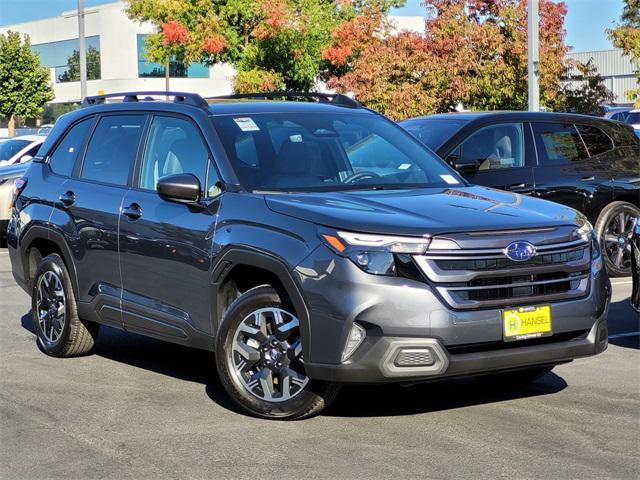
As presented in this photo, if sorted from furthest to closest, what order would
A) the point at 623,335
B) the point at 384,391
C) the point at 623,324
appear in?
the point at 623,324 < the point at 623,335 < the point at 384,391

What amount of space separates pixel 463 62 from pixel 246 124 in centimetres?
1770

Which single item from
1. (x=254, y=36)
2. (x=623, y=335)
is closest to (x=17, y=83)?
(x=254, y=36)

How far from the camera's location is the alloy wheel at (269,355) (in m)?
6.15

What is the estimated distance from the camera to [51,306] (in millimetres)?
8328

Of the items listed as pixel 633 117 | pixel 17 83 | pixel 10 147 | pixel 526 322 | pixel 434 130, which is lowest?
pixel 526 322

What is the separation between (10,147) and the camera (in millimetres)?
20328

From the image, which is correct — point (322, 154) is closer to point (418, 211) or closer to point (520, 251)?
point (418, 211)

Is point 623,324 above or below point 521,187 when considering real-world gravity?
A: below

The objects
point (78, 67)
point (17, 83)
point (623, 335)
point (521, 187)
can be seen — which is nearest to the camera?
point (623, 335)

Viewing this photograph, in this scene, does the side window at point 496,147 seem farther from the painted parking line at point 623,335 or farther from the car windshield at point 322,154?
the car windshield at point 322,154

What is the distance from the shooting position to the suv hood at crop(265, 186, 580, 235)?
5879 millimetres

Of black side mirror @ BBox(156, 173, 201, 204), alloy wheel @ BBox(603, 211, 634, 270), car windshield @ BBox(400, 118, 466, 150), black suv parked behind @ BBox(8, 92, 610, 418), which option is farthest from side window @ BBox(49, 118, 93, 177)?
alloy wheel @ BBox(603, 211, 634, 270)

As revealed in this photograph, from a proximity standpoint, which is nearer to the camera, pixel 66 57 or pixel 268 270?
pixel 268 270

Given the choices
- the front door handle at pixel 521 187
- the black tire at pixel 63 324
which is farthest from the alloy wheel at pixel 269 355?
the front door handle at pixel 521 187
